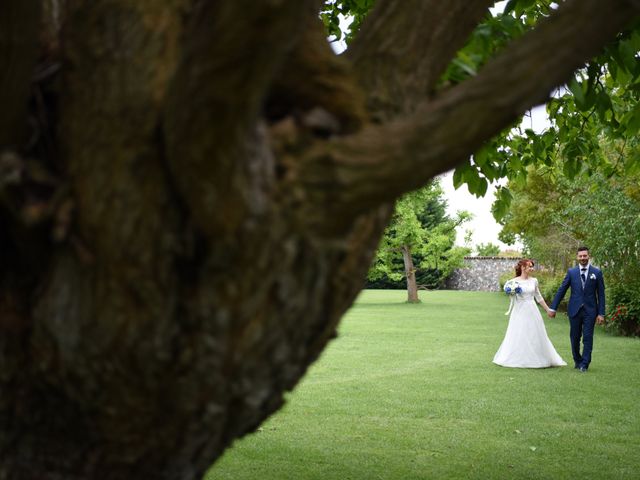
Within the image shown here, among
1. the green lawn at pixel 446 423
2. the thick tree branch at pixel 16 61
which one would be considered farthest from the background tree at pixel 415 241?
the thick tree branch at pixel 16 61

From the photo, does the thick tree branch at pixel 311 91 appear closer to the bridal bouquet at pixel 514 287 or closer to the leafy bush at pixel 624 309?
the bridal bouquet at pixel 514 287

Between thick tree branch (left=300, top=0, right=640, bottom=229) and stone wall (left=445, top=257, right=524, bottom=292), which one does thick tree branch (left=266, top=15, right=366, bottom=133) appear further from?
stone wall (left=445, top=257, right=524, bottom=292)

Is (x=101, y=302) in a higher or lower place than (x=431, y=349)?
higher

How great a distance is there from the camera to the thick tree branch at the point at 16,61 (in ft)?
5.56

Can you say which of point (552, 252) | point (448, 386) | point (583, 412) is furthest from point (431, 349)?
point (552, 252)

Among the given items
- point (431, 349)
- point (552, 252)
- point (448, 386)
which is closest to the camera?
point (448, 386)

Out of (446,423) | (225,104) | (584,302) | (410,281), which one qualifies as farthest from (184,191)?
(410,281)

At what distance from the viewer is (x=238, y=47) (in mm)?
1463

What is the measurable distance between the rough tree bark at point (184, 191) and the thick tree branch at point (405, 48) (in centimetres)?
31

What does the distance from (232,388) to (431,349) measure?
14.3 meters

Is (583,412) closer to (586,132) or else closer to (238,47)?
(586,132)

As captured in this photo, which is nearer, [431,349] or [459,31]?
[459,31]

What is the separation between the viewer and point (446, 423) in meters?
8.60

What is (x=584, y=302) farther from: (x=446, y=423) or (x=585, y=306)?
(x=446, y=423)
